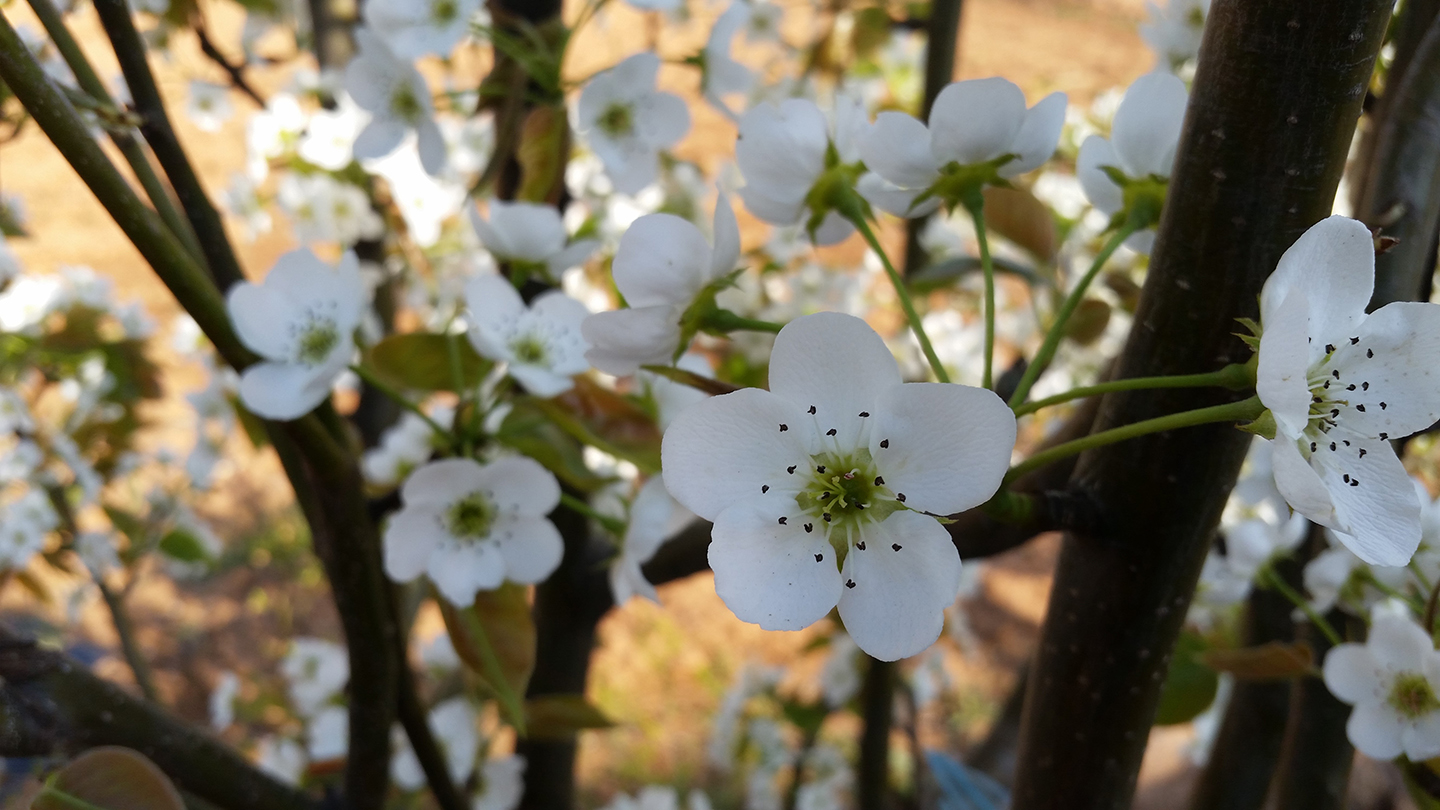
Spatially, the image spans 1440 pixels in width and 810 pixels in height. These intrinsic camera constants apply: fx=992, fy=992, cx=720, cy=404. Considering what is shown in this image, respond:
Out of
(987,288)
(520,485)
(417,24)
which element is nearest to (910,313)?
(987,288)

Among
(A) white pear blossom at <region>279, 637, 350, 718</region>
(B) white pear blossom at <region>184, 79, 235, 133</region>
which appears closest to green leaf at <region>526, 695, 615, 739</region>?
(A) white pear blossom at <region>279, 637, 350, 718</region>

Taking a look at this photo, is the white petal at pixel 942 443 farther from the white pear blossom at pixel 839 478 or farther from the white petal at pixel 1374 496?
the white petal at pixel 1374 496

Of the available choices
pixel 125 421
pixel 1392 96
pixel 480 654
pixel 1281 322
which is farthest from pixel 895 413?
pixel 125 421

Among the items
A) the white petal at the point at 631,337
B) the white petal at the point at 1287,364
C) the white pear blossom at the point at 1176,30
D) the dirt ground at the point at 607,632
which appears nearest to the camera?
the white petal at the point at 1287,364

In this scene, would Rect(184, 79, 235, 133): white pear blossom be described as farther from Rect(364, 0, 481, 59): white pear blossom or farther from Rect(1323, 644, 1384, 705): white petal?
Rect(1323, 644, 1384, 705): white petal

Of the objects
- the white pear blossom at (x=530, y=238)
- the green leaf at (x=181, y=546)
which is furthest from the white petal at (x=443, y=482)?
the green leaf at (x=181, y=546)

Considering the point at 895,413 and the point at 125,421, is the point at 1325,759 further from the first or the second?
the point at 125,421

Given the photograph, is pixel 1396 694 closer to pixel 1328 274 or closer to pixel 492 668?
pixel 1328 274
